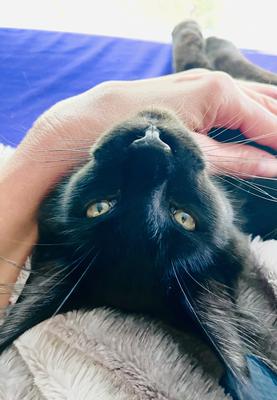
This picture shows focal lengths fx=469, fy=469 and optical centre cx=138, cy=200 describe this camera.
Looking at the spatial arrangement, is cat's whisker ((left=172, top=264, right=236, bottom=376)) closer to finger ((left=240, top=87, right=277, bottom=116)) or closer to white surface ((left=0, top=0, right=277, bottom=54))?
finger ((left=240, top=87, right=277, bottom=116))

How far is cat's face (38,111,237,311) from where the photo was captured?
0.58m

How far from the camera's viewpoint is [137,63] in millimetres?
1250

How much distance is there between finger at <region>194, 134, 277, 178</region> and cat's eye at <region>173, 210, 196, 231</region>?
8cm

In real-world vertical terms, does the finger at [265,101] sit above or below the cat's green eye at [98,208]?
above

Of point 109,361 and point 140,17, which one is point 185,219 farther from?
point 140,17

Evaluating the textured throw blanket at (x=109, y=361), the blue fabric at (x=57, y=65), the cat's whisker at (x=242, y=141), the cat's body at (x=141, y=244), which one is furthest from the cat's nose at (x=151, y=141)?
the blue fabric at (x=57, y=65)

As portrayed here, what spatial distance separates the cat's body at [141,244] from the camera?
1.87ft

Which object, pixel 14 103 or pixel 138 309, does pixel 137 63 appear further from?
pixel 138 309

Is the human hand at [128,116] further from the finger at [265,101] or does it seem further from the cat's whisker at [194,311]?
the cat's whisker at [194,311]

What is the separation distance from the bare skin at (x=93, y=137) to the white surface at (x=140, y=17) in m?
0.75

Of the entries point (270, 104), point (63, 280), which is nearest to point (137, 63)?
point (270, 104)

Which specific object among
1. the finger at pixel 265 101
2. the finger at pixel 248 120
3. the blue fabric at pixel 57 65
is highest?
the blue fabric at pixel 57 65

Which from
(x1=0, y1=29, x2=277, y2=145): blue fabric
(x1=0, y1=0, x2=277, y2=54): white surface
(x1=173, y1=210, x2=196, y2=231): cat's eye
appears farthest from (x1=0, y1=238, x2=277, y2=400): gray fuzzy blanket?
(x1=0, y1=0, x2=277, y2=54): white surface

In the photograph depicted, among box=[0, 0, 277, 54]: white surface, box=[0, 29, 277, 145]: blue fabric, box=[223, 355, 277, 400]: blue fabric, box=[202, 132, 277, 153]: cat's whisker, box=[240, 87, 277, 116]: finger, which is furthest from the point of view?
box=[0, 0, 277, 54]: white surface
